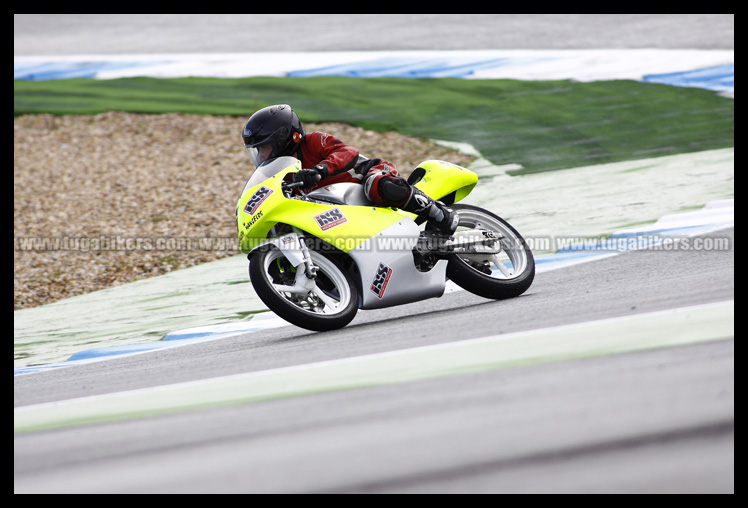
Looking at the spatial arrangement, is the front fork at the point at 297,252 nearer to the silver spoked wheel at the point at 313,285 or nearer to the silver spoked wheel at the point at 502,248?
the silver spoked wheel at the point at 313,285

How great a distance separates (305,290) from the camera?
6152mm

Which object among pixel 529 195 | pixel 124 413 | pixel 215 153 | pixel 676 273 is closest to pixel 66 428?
pixel 124 413

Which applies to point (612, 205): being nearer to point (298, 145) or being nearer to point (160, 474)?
point (298, 145)

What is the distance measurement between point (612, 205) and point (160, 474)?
841 cm

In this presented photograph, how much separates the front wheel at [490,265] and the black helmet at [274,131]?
143 cm

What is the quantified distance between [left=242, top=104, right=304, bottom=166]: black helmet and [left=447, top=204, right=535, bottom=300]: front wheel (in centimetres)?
143

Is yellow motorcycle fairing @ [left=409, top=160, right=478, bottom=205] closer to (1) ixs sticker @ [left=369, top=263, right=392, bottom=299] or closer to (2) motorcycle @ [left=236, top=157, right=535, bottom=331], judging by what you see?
(2) motorcycle @ [left=236, top=157, right=535, bottom=331]

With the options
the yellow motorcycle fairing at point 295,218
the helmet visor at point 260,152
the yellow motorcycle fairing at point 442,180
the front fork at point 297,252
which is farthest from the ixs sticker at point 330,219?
the yellow motorcycle fairing at point 442,180

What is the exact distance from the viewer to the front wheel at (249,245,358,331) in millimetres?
5887

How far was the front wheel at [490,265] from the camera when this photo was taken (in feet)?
21.7

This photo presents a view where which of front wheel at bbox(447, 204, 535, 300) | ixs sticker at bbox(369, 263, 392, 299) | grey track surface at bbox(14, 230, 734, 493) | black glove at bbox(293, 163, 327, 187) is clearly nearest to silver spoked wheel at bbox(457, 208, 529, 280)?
front wheel at bbox(447, 204, 535, 300)

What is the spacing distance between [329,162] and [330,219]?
0.45 m

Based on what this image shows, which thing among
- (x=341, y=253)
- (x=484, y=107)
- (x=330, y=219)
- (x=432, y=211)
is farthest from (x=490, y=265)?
(x=484, y=107)

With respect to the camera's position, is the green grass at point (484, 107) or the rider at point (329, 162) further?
the green grass at point (484, 107)
